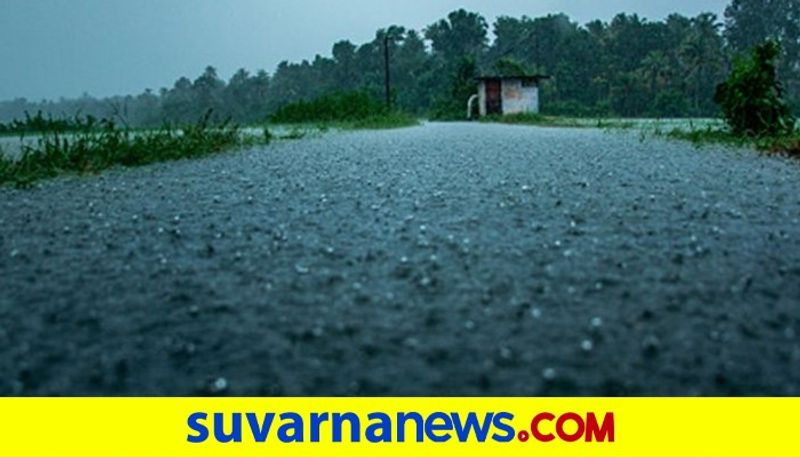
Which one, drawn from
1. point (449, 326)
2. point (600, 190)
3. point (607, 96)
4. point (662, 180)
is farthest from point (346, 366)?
point (607, 96)

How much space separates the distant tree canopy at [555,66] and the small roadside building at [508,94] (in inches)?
137

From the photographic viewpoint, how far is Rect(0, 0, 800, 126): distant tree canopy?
54844 millimetres

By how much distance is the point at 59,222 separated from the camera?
4.59m

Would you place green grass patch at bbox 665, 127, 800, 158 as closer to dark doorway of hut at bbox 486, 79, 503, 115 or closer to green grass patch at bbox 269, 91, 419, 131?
green grass patch at bbox 269, 91, 419, 131

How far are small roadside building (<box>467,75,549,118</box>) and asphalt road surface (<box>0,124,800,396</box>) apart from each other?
33.6m

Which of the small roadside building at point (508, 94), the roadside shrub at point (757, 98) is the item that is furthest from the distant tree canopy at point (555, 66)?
the roadside shrub at point (757, 98)

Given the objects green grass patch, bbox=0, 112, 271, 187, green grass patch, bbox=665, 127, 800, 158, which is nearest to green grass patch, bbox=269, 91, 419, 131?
green grass patch, bbox=665, 127, 800, 158

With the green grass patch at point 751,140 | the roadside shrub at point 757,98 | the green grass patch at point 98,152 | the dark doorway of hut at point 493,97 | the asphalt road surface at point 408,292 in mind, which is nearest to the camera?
the asphalt road surface at point 408,292

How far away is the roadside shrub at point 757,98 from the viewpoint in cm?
1206

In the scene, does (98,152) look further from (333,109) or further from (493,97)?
(493,97)

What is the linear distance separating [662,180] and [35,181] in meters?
6.10

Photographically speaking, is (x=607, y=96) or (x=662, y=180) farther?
(x=607, y=96)

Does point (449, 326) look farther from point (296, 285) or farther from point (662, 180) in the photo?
point (662, 180)

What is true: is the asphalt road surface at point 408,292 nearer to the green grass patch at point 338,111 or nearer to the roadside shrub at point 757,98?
the roadside shrub at point 757,98
